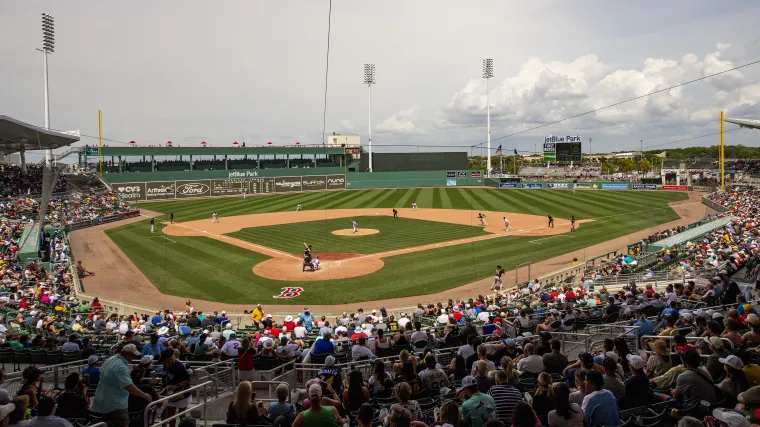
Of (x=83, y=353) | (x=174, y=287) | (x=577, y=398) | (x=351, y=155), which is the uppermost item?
(x=351, y=155)

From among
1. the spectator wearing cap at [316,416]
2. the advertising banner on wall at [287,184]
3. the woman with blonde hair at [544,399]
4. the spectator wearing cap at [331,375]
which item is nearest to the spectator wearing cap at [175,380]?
the spectator wearing cap at [331,375]

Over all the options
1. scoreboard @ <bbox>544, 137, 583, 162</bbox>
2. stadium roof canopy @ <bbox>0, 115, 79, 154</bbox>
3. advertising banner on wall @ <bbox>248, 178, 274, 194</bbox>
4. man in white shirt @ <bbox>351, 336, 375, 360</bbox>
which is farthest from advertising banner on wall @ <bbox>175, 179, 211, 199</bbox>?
man in white shirt @ <bbox>351, 336, 375, 360</bbox>

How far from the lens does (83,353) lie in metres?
9.55

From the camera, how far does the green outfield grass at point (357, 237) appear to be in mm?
32156

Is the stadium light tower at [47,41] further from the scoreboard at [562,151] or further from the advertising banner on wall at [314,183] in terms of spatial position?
the scoreboard at [562,151]

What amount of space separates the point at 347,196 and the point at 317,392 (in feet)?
202

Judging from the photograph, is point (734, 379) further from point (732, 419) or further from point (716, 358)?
point (732, 419)

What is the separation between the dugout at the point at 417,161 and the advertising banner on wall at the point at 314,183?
1043 cm

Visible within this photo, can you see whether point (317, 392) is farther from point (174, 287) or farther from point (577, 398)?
point (174, 287)

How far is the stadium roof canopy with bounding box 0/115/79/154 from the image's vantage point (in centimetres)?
3063

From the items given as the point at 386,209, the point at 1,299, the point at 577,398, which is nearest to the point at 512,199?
the point at 386,209

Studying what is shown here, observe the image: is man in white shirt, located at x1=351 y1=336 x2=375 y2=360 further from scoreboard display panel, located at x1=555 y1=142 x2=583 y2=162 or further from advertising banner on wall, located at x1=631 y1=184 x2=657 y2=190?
scoreboard display panel, located at x1=555 y1=142 x2=583 y2=162

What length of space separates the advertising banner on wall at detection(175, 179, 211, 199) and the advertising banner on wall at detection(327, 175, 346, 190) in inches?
716

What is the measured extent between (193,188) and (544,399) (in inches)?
2590
